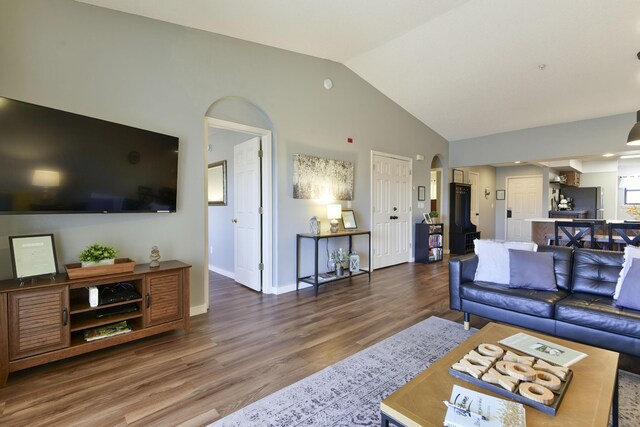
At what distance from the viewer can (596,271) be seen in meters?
2.71

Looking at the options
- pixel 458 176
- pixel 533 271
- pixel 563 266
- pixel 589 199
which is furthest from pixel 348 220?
pixel 589 199

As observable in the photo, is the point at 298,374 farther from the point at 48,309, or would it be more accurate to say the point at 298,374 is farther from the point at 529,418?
the point at 48,309

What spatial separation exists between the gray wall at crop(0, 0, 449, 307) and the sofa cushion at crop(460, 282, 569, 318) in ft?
7.56

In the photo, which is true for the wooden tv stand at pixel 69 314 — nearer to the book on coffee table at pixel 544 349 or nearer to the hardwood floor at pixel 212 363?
the hardwood floor at pixel 212 363

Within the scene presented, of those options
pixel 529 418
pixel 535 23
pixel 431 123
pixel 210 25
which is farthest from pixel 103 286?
pixel 431 123

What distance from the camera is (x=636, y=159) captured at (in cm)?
839

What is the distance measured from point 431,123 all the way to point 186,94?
512cm

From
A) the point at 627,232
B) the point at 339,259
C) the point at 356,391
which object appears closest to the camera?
the point at 356,391

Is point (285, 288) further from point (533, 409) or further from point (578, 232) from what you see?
point (578, 232)

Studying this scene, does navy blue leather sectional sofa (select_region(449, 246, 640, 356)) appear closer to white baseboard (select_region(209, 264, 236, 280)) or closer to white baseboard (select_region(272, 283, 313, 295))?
white baseboard (select_region(272, 283, 313, 295))

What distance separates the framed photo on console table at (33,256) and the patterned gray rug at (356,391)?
1.78 meters

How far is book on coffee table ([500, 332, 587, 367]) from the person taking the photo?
5.11 ft

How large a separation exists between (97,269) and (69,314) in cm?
35

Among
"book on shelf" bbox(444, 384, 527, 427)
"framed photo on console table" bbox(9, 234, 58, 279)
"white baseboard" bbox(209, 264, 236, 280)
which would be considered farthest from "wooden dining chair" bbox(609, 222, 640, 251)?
"framed photo on console table" bbox(9, 234, 58, 279)
